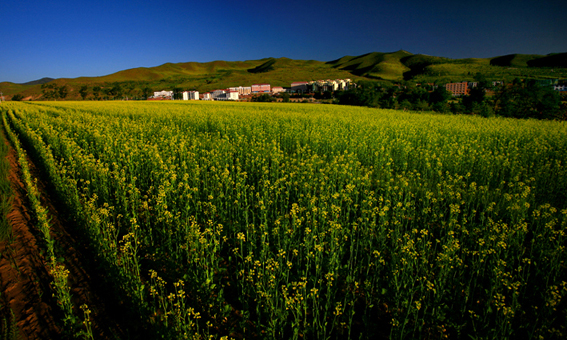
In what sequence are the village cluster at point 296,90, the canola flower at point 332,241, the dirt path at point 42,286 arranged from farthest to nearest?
the village cluster at point 296,90 → the dirt path at point 42,286 → the canola flower at point 332,241

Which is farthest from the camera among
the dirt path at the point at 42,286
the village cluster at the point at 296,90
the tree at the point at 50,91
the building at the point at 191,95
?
the building at the point at 191,95

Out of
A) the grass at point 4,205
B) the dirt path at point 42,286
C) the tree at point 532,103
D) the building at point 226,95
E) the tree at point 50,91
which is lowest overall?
the dirt path at point 42,286

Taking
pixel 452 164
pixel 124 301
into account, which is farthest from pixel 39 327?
pixel 452 164

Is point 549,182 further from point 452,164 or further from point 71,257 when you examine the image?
point 71,257

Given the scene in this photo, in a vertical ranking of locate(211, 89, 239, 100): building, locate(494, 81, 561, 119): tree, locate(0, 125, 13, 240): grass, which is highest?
locate(211, 89, 239, 100): building

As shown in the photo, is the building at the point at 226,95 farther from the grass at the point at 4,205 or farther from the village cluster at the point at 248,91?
the grass at the point at 4,205

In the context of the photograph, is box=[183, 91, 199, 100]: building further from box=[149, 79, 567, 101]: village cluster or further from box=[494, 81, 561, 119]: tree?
box=[494, 81, 561, 119]: tree

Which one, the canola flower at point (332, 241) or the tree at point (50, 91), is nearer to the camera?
the canola flower at point (332, 241)

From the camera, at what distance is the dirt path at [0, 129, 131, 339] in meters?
3.60

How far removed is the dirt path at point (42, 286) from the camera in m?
3.60

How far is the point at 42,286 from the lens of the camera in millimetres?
4273

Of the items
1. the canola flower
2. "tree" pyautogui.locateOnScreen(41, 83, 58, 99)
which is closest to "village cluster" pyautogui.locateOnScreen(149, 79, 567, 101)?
"tree" pyautogui.locateOnScreen(41, 83, 58, 99)

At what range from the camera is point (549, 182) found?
320 inches

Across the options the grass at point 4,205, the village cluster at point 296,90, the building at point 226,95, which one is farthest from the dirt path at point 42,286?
the building at point 226,95
